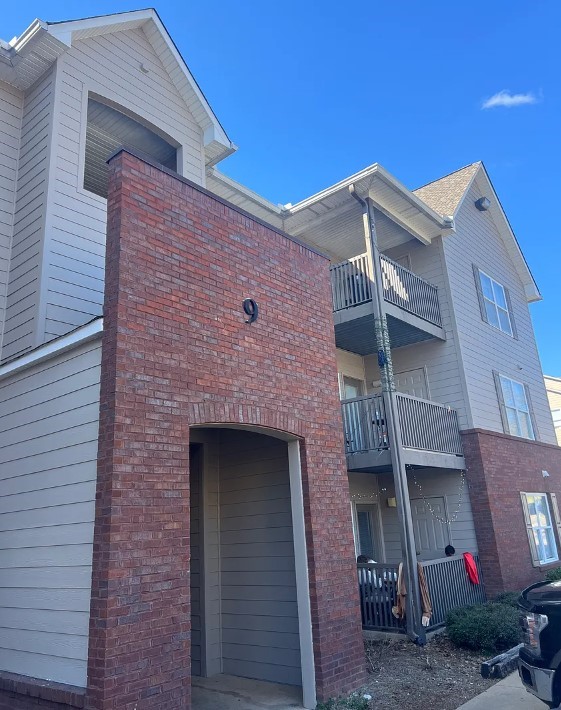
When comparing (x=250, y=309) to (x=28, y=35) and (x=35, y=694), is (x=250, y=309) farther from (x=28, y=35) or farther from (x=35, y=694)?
(x=28, y=35)

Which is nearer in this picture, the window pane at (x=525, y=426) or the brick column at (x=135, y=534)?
the brick column at (x=135, y=534)

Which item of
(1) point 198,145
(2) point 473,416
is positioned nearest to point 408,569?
(2) point 473,416

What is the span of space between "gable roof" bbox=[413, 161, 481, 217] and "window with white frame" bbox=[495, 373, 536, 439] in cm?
473

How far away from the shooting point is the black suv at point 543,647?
199 inches

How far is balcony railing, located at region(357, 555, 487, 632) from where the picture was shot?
990 cm

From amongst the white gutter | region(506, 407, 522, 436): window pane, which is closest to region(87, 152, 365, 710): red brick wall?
the white gutter

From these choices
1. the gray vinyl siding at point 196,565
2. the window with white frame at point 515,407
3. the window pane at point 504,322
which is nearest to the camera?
the gray vinyl siding at point 196,565

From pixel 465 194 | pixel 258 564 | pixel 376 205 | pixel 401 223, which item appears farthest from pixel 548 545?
pixel 258 564

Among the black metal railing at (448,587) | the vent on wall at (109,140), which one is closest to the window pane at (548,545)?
the black metal railing at (448,587)

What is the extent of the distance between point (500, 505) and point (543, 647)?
25.9ft

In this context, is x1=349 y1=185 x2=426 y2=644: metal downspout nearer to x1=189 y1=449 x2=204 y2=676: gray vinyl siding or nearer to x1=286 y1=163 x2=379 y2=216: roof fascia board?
x1=286 y1=163 x2=379 y2=216: roof fascia board

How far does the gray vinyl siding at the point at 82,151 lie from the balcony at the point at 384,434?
5538 mm

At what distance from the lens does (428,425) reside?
11.9 meters

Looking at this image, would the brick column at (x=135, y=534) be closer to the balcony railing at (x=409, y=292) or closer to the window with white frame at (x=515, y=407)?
the balcony railing at (x=409, y=292)
